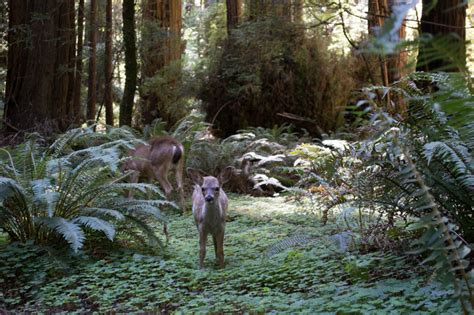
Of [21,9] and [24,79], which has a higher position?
[21,9]

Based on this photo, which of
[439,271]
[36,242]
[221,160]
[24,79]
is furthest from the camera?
[24,79]

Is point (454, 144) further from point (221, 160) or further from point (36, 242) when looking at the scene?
point (221, 160)

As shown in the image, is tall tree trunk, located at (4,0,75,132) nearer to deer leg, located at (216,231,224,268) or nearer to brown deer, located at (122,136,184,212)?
brown deer, located at (122,136,184,212)

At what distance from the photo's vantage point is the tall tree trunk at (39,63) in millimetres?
16031

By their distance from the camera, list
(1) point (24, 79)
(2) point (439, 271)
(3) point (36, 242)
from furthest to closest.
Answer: (1) point (24, 79) < (3) point (36, 242) < (2) point (439, 271)

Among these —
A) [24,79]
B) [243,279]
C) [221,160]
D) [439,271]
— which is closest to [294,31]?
[221,160]

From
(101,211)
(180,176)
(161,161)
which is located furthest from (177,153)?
(101,211)

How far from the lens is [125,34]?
45.6ft

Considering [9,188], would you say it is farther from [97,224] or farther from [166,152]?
[166,152]

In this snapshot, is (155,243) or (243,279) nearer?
(243,279)

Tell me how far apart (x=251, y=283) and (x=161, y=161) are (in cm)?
625

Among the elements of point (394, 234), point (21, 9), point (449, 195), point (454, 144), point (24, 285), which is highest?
point (21, 9)

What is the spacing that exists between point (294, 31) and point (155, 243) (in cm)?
813

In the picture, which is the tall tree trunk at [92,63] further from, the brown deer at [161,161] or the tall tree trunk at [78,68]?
the brown deer at [161,161]
